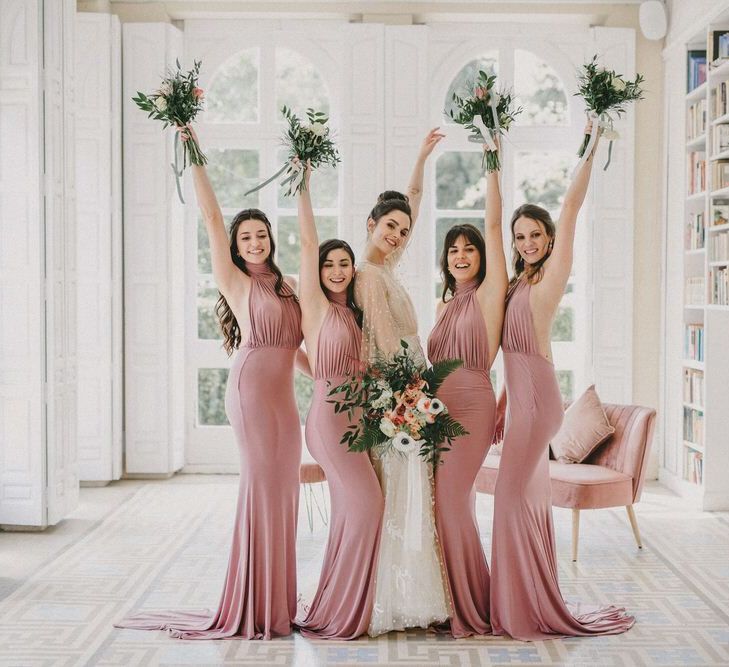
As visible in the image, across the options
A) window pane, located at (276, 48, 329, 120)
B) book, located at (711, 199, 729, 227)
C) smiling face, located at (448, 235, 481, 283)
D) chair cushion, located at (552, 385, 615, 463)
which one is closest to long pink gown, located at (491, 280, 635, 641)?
smiling face, located at (448, 235, 481, 283)

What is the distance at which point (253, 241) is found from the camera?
371 cm

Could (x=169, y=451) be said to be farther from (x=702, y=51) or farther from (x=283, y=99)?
(x=702, y=51)

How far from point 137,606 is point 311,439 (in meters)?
1.23

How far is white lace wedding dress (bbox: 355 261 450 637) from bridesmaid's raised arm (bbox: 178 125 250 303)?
60 cm

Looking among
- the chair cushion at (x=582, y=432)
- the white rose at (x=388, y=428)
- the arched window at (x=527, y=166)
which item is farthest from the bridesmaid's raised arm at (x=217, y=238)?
the arched window at (x=527, y=166)

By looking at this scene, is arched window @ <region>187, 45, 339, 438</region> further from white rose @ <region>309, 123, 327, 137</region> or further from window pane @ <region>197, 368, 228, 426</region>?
white rose @ <region>309, 123, 327, 137</region>

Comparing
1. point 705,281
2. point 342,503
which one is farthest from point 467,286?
point 705,281

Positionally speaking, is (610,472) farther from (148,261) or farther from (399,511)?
(148,261)

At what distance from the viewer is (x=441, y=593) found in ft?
11.7

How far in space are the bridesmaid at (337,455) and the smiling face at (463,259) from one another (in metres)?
0.46

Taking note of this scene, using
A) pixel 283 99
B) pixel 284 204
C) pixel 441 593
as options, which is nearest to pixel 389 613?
pixel 441 593

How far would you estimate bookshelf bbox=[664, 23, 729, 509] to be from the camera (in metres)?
5.85

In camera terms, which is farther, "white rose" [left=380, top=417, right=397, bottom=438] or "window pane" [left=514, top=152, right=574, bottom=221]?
"window pane" [left=514, top=152, right=574, bottom=221]

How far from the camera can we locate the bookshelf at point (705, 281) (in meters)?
5.85
